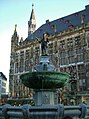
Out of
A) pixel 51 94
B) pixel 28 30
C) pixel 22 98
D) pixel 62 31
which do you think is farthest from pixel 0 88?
pixel 51 94

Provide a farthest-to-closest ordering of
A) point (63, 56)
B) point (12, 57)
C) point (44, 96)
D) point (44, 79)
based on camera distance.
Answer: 1. point (12, 57)
2. point (63, 56)
3. point (44, 96)
4. point (44, 79)

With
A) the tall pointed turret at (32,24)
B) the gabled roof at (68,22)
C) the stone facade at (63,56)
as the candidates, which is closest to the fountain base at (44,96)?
the stone facade at (63,56)

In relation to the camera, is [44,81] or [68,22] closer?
[44,81]

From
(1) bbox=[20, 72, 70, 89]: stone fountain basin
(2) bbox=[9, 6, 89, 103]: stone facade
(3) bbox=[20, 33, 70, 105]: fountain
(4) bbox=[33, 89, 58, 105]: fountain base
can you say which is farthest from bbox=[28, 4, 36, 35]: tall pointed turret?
(1) bbox=[20, 72, 70, 89]: stone fountain basin

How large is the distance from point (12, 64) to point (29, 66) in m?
6.69

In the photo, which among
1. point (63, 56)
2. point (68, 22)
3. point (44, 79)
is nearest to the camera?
point (44, 79)

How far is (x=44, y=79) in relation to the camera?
41.2 feet

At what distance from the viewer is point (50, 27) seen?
51969 millimetres

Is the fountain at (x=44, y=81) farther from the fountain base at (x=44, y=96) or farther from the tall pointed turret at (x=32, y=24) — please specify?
the tall pointed turret at (x=32, y=24)

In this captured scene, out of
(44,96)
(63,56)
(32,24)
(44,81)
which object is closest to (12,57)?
(32,24)

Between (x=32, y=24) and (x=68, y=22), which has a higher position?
(x=32, y=24)

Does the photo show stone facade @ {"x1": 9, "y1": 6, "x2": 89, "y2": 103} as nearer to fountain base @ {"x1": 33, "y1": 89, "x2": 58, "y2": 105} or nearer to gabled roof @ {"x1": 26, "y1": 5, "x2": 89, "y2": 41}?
gabled roof @ {"x1": 26, "y1": 5, "x2": 89, "y2": 41}

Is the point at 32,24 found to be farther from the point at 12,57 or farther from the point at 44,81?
the point at 44,81

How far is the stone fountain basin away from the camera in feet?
41.1
